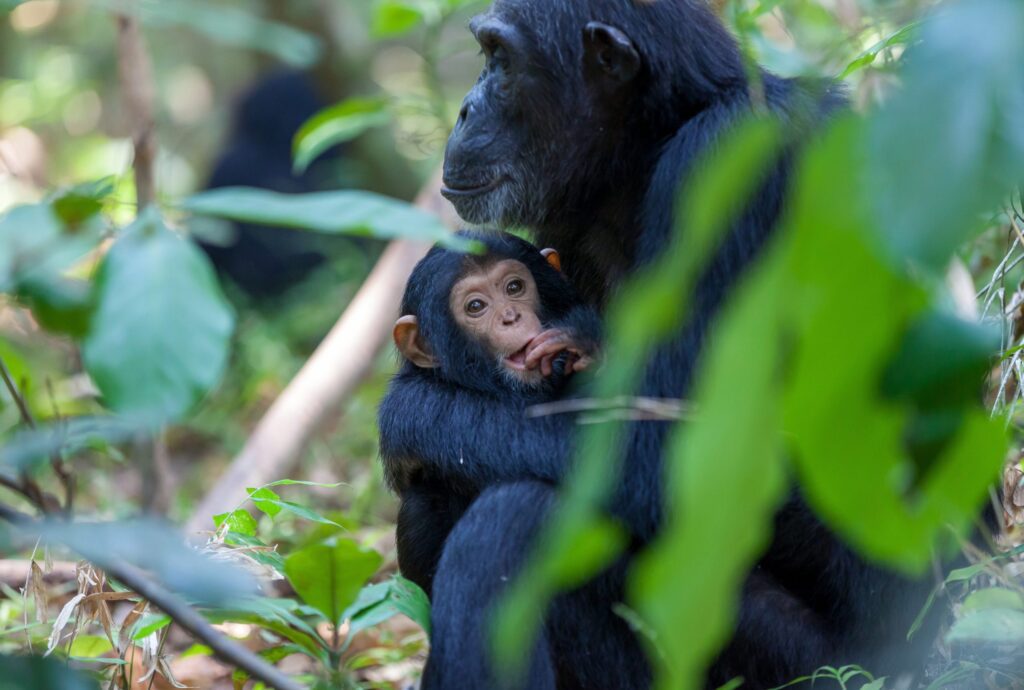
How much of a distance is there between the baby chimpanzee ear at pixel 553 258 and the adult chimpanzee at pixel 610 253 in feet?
0.52

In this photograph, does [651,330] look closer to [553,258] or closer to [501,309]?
[501,309]

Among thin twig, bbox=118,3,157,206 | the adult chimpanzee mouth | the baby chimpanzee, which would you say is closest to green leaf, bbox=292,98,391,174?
thin twig, bbox=118,3,157,206

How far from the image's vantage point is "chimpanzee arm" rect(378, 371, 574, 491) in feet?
9.97

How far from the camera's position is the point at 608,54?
3232mm

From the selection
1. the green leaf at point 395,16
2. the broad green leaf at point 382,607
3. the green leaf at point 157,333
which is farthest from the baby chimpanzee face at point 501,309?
the green leaf at point 157,333

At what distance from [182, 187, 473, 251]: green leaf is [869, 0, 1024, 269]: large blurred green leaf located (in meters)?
0.61

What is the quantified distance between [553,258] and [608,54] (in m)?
0.81

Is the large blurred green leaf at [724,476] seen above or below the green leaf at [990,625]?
above

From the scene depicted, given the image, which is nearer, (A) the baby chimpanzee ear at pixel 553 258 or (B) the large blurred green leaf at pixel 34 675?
(B) the large blurred green leaf at pixel 34 675

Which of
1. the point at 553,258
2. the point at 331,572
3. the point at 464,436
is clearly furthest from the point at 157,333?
the point at 553,258

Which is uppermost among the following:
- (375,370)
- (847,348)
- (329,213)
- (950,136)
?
(950,136)

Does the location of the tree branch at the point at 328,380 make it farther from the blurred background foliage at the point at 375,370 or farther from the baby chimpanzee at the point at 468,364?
the baby chimpanzee at the point at 468,364

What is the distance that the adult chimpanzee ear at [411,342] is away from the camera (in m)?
3.69

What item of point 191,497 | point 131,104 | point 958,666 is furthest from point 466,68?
point 958,666
